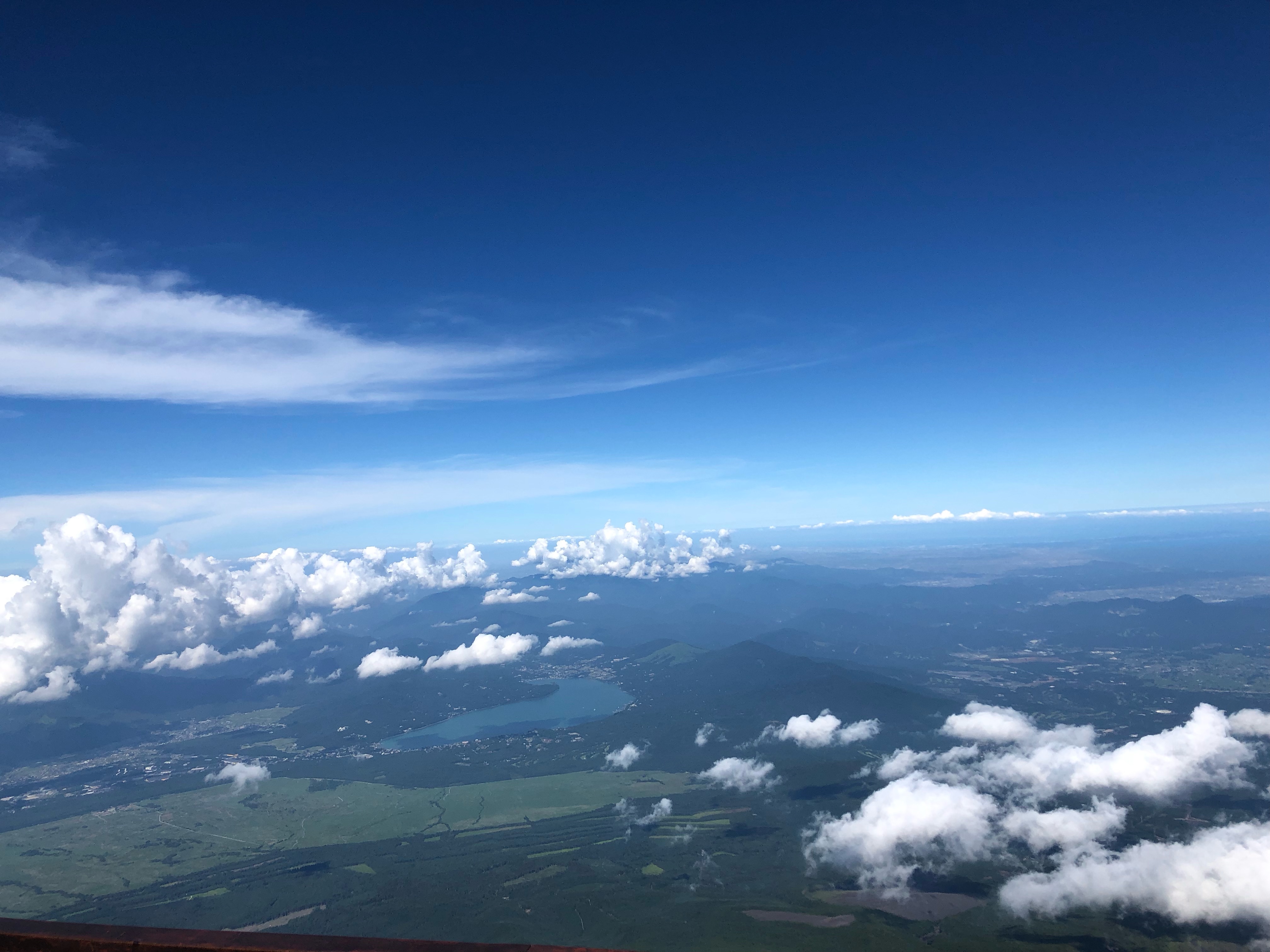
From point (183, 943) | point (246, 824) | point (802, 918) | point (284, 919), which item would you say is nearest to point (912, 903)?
point (802, 918)

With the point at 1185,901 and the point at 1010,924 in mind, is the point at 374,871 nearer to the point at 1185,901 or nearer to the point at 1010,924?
the point at 1010,924

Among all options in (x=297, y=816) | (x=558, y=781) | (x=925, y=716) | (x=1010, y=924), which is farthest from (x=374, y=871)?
(x=925, y=716)

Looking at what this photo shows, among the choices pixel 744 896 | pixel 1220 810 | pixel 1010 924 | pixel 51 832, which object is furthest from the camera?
pixel 51 832

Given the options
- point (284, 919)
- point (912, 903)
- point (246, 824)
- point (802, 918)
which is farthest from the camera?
point (246, 824)

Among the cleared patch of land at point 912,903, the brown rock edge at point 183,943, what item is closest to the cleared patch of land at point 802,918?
the cleared patch of land at point 912,903

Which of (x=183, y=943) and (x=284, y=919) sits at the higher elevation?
(x=183, y=943)

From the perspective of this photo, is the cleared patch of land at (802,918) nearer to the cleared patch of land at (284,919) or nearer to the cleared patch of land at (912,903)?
the cleared patch of land at (912,903)

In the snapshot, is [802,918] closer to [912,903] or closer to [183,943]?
[912,903]
